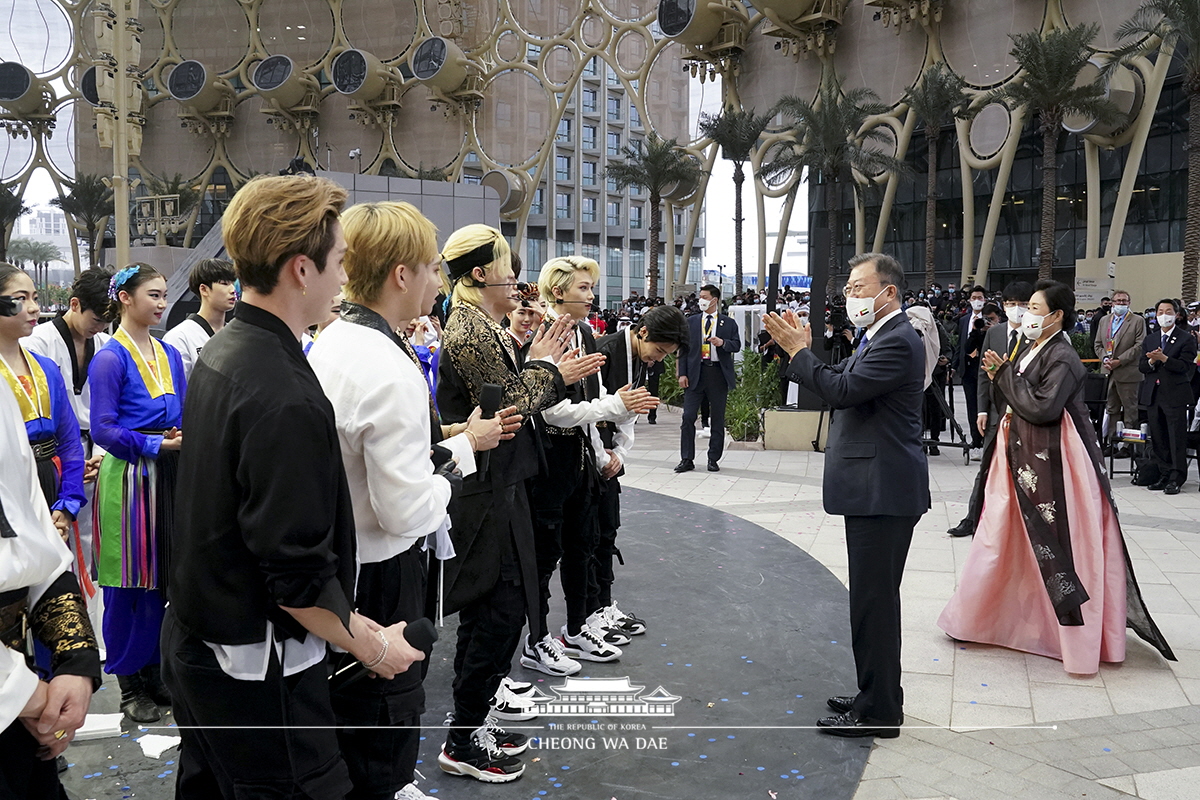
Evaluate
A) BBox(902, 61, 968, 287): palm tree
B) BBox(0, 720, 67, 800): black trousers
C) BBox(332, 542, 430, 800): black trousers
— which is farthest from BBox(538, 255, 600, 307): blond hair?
BBox(902, 61, 968, 287): palm tree

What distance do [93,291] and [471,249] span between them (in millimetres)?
2162

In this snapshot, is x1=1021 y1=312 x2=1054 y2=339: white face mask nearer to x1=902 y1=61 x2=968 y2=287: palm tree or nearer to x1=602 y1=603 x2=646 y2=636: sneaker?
x1=602 y1=603 x2=646 y2=636: sneaker

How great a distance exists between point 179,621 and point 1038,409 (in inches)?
153

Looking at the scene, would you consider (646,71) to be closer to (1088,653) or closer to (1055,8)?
(1055,8)

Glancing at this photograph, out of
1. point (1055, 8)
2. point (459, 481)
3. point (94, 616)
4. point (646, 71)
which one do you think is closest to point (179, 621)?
point (459, 481)

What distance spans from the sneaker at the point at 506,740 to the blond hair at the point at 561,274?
1929 mm

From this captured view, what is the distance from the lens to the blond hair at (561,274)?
4.30 meters

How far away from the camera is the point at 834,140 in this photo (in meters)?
31.7

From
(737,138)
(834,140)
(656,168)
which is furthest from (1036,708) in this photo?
(656,168)

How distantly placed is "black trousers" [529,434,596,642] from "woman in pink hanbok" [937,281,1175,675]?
1.92 meters

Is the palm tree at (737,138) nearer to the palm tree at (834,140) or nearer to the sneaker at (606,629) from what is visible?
the palm tree at (834,140)

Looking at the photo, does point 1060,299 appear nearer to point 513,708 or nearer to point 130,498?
point 513,708

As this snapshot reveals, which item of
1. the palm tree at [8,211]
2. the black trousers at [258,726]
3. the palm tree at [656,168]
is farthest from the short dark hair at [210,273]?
the palm tree at [8,211]

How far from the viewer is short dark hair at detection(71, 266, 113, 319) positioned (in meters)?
4.23
